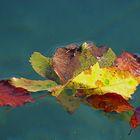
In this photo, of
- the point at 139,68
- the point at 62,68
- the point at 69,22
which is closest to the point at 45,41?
the point at 69,22

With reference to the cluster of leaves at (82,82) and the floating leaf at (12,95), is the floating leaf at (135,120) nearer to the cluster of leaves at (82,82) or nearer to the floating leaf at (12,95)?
the cluster of leaves at (82,82)

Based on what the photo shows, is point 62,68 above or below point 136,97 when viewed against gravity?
above

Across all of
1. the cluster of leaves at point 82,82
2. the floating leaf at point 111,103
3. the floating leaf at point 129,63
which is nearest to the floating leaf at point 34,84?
the cluster of leaves at point 82,82

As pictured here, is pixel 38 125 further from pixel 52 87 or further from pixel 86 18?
pixel 86 18

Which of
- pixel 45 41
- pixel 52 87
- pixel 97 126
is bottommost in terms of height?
pixel 97 126

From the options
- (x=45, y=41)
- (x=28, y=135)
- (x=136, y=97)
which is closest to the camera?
(x=28, y=135)

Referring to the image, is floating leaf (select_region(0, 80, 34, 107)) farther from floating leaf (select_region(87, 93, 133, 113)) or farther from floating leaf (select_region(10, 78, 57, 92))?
floating leaf (select_region(87, 93, 133, 113))

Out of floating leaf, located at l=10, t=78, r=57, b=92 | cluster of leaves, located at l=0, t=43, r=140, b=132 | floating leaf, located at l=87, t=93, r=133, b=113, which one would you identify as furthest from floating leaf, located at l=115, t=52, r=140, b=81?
floating leaf, located at l=10, t=78, r=57, b=92
